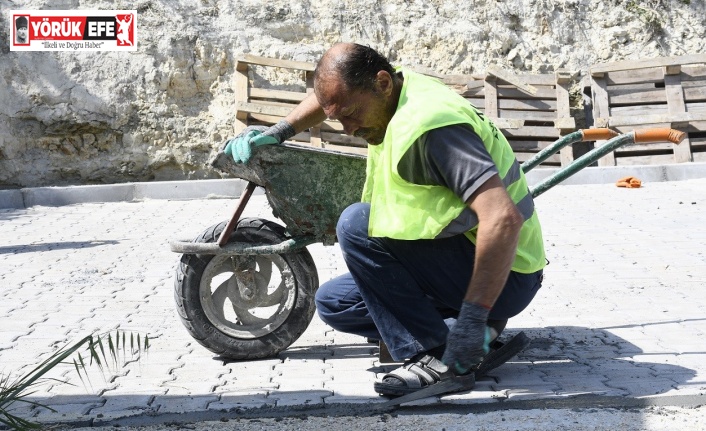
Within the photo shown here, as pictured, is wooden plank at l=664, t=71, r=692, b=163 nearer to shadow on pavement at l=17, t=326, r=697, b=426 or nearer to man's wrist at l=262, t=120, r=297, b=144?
shadow on pavement at l=17, t=326, r=697, b=426

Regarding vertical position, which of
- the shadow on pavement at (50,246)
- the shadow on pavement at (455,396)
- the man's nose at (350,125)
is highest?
the man's nose at (350,125)

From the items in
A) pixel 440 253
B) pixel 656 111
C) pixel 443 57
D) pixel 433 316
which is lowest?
pixel 433 316

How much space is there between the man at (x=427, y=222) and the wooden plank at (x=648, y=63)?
407 inches

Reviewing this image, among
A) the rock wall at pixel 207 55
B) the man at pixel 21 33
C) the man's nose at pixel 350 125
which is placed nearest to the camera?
the man's nose at pixel 350 125

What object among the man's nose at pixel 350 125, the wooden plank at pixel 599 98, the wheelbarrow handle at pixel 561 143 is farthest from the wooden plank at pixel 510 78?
A: the man's nose at pixel 350 125

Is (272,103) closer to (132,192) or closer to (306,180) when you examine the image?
(132,192)

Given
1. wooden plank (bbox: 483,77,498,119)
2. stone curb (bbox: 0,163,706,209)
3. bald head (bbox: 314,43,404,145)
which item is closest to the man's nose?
bald head (bbox: 314,43,404,145)

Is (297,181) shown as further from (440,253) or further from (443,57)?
(443,57)

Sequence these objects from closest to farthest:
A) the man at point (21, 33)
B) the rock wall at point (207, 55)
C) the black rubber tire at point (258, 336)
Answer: the black rubber tire at point (258, 336) < the rock wall at point (207, 55) < the man at point (21, 33)

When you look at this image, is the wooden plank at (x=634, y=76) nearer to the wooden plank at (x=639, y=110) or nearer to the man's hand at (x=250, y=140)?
the wooden plank at (x=639, y=110)

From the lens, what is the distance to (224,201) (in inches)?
458

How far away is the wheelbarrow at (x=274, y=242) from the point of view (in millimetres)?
3949

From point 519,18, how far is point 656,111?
294 centimetres

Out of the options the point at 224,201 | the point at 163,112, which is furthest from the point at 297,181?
the point at 163,112
